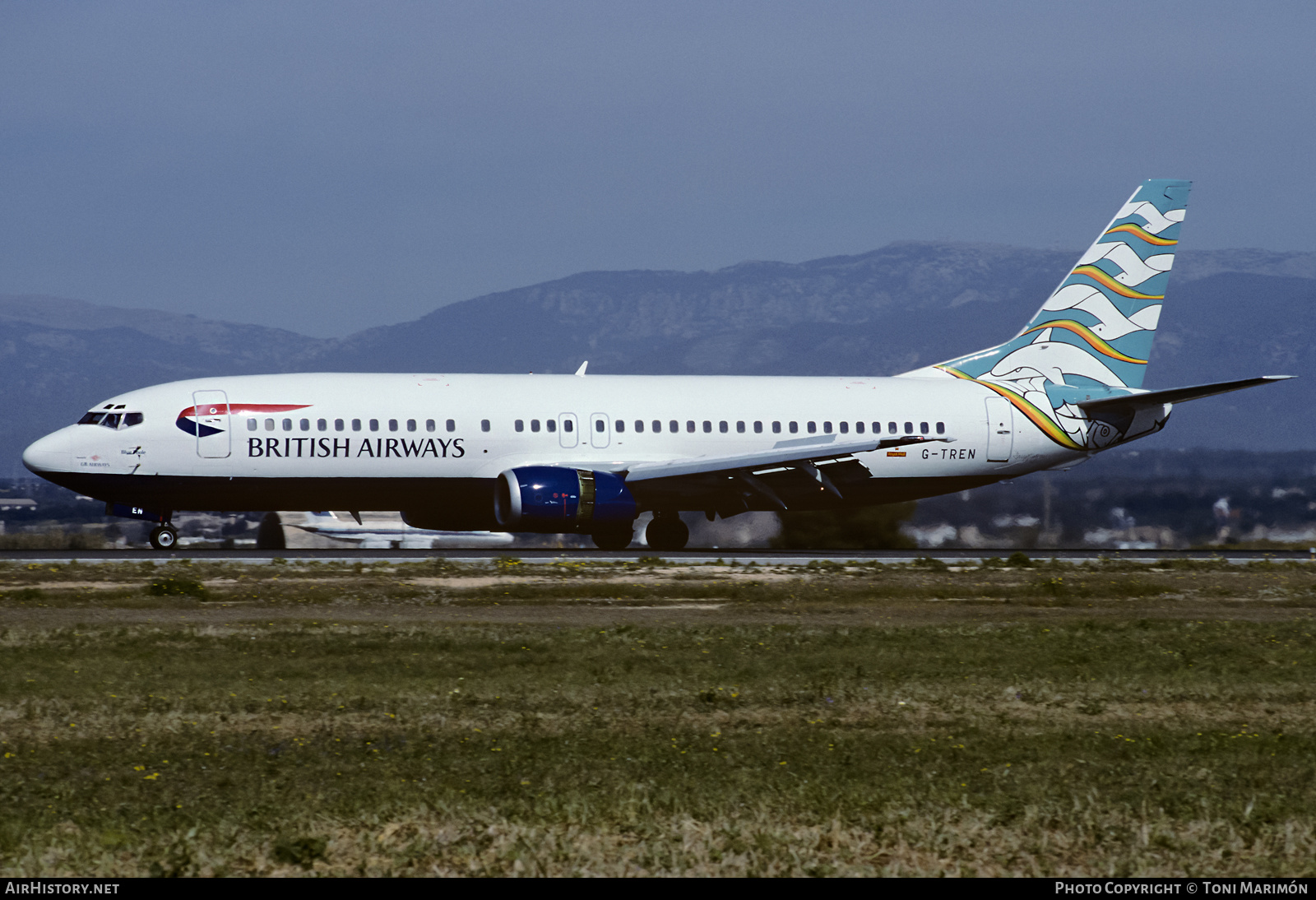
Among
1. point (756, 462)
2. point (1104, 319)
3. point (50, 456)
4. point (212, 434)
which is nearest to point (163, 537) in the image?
point (50, 456)

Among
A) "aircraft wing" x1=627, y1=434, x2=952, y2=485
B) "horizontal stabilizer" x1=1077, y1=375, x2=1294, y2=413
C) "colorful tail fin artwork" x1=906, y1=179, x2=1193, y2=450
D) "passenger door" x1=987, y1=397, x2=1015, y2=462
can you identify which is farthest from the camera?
"colorful tail fin artwork" x1=906, y1=179, x2=1193, y2=450

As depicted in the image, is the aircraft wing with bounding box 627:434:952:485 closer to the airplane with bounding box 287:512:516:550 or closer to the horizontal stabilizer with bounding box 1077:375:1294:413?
the horizontal stabilizer with bounding box 1077:375:1294:413

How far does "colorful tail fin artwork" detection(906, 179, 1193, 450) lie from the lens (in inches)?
1624

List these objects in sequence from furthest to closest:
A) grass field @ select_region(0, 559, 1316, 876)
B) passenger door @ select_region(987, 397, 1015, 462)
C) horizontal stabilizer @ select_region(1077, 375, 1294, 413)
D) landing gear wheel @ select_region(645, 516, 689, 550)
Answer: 1. passenger door @ select_region(987, 397, 1015, 462)
2. landing gear wheel @ select_region(645, 516, 689, 550)
3. horizontal stabilizer @ select_region(1077, 375, 1294, 413)
4. grass field @ select_region(0, 559, 1316, 876)

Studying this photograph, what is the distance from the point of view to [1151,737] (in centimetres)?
1221

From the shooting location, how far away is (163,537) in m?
35.4

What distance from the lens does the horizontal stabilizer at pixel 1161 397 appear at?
1427 inches

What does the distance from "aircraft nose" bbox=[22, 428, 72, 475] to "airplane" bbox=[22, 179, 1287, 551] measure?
0.14 ft

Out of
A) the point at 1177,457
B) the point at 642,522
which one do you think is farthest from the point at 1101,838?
the point at 1177,457

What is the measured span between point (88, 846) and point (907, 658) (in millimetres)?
10893

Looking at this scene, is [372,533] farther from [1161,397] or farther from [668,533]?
[1161,397]

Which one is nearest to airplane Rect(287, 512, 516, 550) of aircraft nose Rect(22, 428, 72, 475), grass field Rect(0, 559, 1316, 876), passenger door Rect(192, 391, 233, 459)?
passenger door Rect(192, 391, 233, 459)

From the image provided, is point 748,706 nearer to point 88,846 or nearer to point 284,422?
point 88,846

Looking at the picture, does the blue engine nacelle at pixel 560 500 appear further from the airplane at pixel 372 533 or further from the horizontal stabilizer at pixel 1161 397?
the airplane at pixel 372 533
